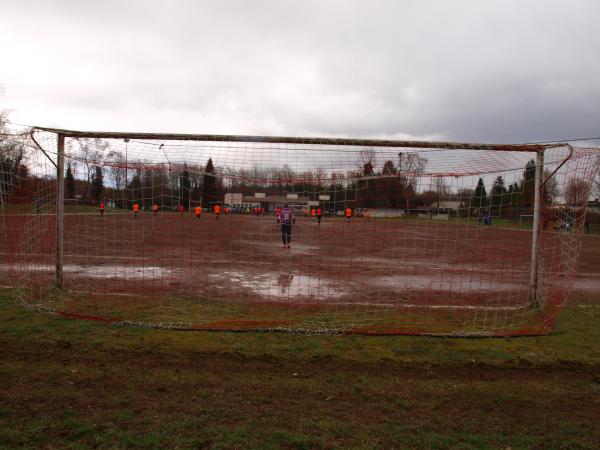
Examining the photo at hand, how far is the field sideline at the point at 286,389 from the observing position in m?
3.12

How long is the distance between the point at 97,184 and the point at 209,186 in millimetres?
2440

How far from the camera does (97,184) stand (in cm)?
862

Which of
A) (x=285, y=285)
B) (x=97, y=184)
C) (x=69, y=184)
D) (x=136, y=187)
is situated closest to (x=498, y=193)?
(x=285, y=285)

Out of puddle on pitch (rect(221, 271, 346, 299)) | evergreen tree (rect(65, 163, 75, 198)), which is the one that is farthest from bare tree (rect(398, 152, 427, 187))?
evergreen tree (rect(65, 163, 75, 198))

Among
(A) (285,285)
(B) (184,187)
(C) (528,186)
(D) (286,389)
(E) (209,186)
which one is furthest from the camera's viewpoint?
(A) (285,285)

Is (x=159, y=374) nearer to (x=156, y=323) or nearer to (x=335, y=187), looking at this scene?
(x=156, y=323)

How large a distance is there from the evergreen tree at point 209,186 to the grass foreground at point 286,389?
3.43 m

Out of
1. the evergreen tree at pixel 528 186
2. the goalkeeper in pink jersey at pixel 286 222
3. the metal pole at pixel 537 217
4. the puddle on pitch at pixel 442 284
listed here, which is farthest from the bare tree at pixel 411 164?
the goalkeeper in pink jersey at pixel 286 222

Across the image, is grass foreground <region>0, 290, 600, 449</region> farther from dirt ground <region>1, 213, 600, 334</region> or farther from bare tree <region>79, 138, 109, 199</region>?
bare tree <region>79, 138, 109, 199</region>

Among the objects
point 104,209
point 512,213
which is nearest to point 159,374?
point 512,213

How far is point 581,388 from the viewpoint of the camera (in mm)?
4203

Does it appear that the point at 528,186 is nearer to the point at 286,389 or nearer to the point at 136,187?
the point at 286,389

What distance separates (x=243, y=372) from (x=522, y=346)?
3798 mm

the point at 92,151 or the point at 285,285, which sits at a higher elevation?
the point at 92,151
